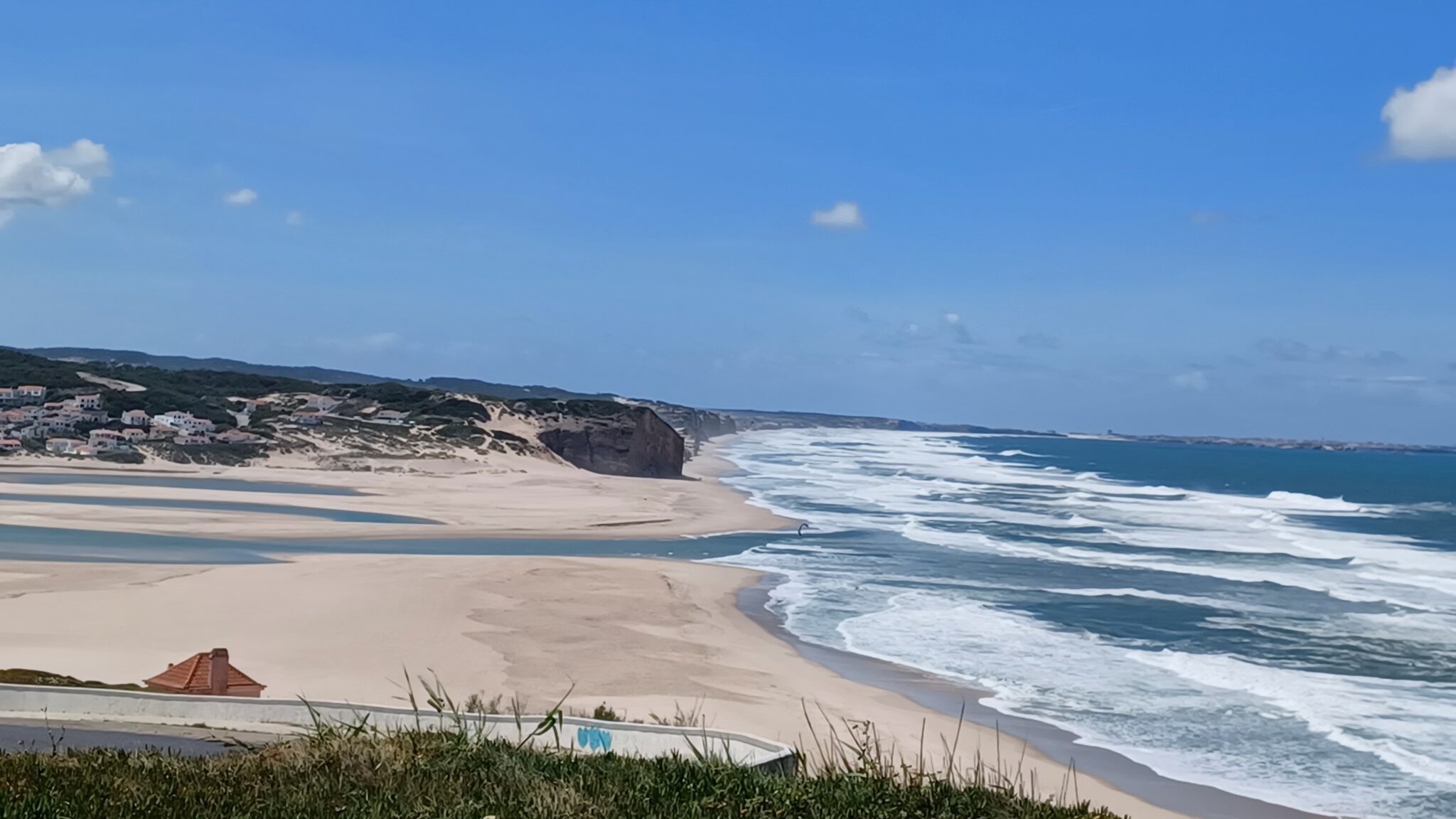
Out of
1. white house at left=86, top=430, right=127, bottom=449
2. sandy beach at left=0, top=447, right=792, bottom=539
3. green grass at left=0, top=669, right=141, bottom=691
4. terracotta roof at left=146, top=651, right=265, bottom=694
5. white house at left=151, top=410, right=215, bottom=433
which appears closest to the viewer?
green grass at left=0, top=669, right=141, bottom=691

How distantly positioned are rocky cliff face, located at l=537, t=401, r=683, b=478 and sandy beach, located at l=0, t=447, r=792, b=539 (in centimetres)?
321

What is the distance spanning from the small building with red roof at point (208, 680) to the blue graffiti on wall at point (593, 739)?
4.98 meters

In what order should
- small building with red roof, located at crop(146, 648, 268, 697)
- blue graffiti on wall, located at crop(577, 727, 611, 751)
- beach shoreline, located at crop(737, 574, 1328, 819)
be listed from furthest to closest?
beach shoreline, located at crop(737, 574, 1328, 819) → small building with red roof, located at crop(146, 648, 268, 697) → blue graffiti on wall, located at crop(577, 727, 611, 751)

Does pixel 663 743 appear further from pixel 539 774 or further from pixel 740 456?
pixel 740 456

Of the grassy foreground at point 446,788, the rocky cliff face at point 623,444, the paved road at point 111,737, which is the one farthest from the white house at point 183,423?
the grassy foreground at point 446,788

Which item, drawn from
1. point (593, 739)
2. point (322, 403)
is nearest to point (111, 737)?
point (593, 739)

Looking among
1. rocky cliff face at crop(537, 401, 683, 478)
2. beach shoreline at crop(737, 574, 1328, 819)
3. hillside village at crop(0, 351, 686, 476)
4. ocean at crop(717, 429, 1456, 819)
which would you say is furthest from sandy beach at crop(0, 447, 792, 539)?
beach shoreline at crop(737, 574, 1328, 819)

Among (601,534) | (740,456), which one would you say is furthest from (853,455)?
(601,534)

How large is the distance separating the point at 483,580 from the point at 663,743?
66.0ft

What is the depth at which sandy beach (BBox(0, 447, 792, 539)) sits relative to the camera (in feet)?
136

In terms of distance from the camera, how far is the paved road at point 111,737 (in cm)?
1100

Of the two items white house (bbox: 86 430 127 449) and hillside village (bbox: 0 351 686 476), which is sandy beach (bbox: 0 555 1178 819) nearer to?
hillside village (bbox: 0 351 686 476)

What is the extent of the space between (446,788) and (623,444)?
72.0 m

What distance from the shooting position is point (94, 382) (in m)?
91.0
